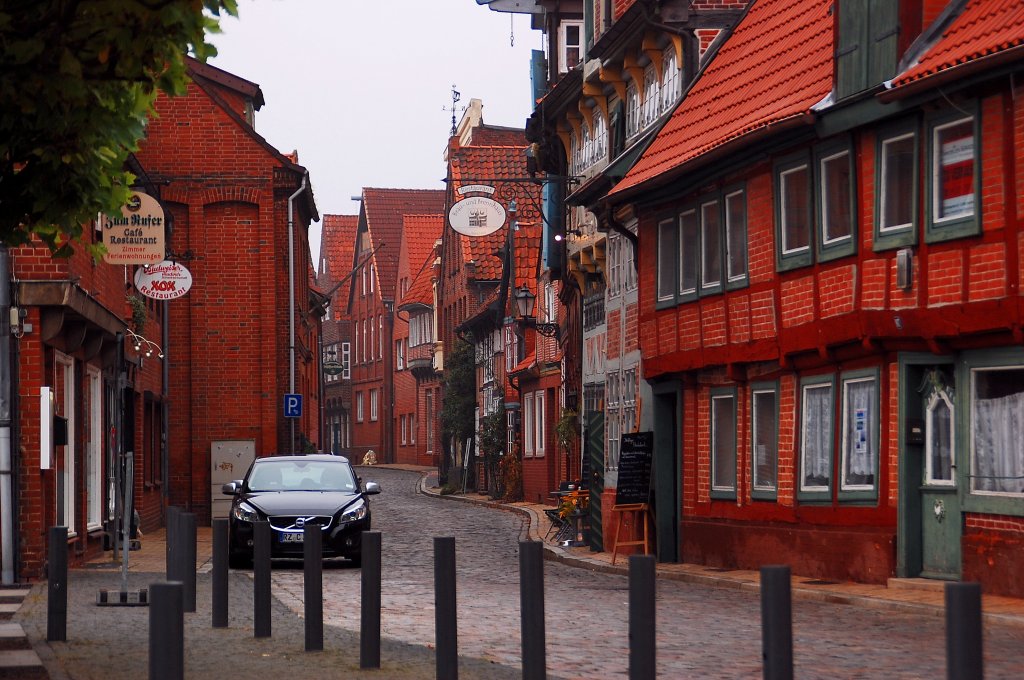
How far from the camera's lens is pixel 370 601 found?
10820 mm

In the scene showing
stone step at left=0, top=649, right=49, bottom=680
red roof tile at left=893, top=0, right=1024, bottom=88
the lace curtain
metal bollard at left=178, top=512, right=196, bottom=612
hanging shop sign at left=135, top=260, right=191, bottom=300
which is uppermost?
red roof tile at left=893, top=0, right=1024, bottom=88

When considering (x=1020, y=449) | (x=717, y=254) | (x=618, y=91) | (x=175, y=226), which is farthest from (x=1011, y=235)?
(x=175, y=226)

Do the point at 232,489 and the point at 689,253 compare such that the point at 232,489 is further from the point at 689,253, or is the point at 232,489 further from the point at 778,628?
the point at 778,628

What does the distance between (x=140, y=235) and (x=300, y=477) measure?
427cm

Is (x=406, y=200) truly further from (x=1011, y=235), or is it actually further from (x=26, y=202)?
(x=26, y=202)

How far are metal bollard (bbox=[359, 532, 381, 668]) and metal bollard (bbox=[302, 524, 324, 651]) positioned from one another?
77 centimetres

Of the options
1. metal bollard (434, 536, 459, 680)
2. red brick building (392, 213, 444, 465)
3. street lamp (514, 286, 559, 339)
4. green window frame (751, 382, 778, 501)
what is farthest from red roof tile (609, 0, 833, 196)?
red brick building (392, 213, 444, 465)

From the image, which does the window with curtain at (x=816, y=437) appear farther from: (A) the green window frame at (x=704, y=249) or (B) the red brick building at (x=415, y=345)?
(B) the red brick building at (x=415, y=345)

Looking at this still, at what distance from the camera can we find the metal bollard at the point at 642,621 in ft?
25.1

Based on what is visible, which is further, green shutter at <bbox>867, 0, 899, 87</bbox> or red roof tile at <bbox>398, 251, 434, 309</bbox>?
red roof tile at <bbox>398, 251, 434, 309</bbox>

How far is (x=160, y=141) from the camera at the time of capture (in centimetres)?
3741

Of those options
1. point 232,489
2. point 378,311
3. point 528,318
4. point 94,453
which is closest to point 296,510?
point 232,489

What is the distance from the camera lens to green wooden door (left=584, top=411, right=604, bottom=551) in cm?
2700

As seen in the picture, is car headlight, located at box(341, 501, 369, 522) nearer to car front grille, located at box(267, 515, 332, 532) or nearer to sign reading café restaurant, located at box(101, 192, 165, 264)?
car front grille, located at box(267, 515, 332, 532)
